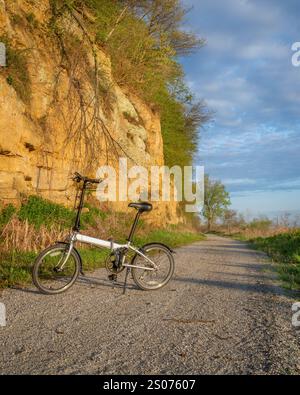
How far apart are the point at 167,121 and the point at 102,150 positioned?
47.2 ft

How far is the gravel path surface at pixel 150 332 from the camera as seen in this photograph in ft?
9.78

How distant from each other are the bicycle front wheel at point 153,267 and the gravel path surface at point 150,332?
8.0 inches

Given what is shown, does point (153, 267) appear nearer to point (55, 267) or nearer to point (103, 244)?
point (103, 244)

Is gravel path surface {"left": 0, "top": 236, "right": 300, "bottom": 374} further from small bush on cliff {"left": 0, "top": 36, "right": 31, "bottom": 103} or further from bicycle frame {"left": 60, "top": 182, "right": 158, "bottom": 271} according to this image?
small bush on cliff {"left": 0, "top": 36, "right": 31, "bottom": 103}

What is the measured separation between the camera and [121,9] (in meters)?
16.4

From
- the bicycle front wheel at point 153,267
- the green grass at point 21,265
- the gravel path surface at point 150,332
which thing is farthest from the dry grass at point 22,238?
the bicycle front wheel at point 153,267

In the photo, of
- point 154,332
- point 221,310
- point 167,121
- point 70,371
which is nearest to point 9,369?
point 70,371

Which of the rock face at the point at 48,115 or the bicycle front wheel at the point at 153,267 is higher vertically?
the rock face at the point at 48,115

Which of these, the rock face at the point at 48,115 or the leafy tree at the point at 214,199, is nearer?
the rock face at the point at 48,115

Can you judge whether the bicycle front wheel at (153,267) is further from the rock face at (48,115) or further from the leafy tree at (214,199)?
the leafy tree at (214,199)

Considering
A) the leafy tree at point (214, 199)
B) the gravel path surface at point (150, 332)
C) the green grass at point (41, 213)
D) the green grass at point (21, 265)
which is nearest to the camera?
the gravel path surface at point (150, 332)

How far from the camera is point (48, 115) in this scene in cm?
1179

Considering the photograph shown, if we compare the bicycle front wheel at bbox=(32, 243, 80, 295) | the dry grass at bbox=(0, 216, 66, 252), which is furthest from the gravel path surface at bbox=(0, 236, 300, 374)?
the dry grass at bbox=(0, 216, 66, 252)

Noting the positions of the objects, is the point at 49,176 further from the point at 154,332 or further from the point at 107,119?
the point at 154,332
